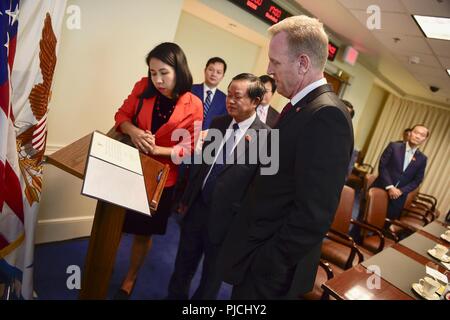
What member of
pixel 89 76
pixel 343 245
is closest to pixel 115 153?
pixel 89 76

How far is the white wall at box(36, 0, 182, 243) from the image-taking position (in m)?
2.19

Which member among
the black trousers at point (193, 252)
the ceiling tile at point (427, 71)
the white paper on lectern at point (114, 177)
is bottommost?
the black trousers at point (193, 252)

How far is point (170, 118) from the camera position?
5.98 ft

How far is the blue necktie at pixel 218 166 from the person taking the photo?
185 cm

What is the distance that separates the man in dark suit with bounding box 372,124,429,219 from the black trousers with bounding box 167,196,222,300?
10.4ft

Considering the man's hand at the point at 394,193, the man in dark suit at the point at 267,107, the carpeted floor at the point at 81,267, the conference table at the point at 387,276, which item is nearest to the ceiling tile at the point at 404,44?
the man's hand at the point at 394,193

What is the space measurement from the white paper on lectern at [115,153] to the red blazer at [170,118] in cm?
39

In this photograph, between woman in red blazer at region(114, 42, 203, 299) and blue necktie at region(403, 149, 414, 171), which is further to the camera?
blue necktie at region(403, 149, 414, 171)

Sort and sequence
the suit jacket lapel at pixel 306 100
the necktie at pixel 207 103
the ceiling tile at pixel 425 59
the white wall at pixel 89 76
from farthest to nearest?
the ceiling tile at pixel 425 59 → the necktie at pixel 207 103 → the white wall at pixel 89 76 → the suit jacket lapel at pixel 306 100

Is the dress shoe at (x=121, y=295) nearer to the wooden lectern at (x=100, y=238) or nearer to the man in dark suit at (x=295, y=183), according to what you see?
the wooden lectern at (x=100, y=238)

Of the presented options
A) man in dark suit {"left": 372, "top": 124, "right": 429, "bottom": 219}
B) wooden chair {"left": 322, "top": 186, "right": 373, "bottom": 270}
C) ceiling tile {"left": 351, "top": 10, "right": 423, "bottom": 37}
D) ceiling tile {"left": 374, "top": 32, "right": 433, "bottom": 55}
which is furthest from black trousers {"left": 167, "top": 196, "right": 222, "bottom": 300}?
ceiling tile {"left": 374, "top": 32, "right": 433, "bottom": 55}

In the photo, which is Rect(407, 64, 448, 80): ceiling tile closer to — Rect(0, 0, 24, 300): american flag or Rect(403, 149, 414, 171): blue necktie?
Rect(403, 149, 414, 171): blue necktie
